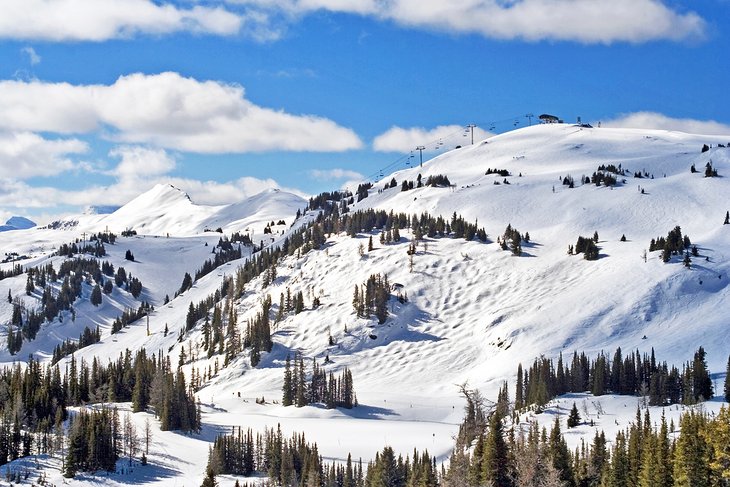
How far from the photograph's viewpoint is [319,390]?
19500cm

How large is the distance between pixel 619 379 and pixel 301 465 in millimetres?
63812

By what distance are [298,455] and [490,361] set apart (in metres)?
69.1

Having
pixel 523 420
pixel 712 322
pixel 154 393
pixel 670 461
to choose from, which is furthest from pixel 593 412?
pixel 154 393

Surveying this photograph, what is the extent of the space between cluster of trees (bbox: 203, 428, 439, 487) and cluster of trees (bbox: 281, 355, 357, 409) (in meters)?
25.7

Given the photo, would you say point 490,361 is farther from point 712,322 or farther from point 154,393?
point 154,393

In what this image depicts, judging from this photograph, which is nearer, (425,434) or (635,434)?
(635,434)

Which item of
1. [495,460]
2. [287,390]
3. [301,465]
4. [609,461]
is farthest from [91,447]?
[609,461]

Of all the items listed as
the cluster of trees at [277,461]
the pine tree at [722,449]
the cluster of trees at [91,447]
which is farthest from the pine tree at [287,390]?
the pine tree at [722,449]

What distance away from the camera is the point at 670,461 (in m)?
92.2

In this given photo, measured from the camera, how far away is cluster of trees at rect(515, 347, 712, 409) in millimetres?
151500

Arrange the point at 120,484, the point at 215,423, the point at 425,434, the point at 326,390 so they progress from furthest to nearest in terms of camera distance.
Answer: the point at 326,390 < the point at 215,423 < the point at 425,434 < the point at 120,484

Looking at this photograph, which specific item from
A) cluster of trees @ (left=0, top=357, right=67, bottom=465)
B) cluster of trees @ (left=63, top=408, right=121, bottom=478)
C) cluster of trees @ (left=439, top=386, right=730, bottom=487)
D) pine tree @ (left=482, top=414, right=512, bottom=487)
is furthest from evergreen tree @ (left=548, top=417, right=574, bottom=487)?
cluster of trees @ (left=0, top=357, right=67, bottom=465)

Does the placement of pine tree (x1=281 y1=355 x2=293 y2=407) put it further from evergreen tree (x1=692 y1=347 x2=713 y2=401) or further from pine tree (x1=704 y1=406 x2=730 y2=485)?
pine tree (x1=704 y1=406 x2=730 y2=485)

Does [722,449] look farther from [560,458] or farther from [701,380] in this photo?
[701,380]
